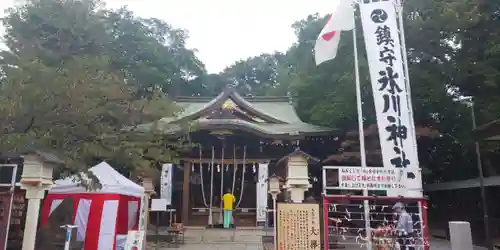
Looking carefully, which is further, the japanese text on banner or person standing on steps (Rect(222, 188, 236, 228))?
person standing on steps (Rect(222, 188, 236, 228))

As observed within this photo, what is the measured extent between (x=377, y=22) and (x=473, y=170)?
11.7 meters

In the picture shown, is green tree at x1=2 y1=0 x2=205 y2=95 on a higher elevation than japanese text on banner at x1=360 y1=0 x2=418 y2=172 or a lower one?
higher

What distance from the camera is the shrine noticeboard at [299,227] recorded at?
263 inches

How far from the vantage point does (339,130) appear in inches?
612

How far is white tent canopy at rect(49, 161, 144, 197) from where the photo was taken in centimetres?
944

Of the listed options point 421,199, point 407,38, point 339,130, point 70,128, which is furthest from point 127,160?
point 407,38

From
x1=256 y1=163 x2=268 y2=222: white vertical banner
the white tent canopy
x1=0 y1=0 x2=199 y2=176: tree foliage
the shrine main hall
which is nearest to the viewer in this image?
x1=0 y1=0 x2=199 y2=176: tree foliage

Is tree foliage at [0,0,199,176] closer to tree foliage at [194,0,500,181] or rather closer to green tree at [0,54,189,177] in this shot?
green tree at [0,54,189,177]

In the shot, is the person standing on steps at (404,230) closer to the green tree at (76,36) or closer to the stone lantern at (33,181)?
the stone lantern at (33,181)

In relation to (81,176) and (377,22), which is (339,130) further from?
(81,176)

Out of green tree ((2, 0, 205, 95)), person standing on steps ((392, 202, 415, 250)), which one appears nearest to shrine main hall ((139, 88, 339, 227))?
green tree ((2, 0, 205, 95))

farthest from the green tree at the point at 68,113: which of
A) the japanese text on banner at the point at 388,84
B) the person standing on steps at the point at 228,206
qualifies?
the japanese text on banner at the point at 388,84

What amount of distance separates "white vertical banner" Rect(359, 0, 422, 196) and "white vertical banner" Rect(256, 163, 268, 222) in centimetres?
657

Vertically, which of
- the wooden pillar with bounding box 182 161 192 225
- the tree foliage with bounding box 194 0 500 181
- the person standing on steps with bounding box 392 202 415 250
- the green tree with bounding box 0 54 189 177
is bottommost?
the person standing on steps with bounding box 392 202 415 250
